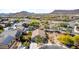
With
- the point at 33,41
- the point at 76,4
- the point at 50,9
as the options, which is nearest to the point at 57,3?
the point at 50,9

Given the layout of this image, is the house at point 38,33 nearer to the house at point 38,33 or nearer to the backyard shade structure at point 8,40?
the house at point 38,33

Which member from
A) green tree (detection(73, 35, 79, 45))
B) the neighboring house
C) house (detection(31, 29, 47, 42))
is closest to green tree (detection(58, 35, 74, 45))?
green tree (detection(73, 35, 79, 45))

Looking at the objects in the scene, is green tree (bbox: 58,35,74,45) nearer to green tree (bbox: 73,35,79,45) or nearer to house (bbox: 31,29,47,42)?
green tree (bbox: 73,35,79,45)

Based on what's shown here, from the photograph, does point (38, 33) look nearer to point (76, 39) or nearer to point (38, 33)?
point (38, 33)

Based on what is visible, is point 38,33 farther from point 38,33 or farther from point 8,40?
point 8,40

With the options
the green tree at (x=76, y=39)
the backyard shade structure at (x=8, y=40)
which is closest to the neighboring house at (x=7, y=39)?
the backyard shade structure at (x=8, y=40)

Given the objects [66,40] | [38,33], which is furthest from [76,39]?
[38,33]

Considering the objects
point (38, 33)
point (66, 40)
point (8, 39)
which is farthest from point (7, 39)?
point (66, 40)

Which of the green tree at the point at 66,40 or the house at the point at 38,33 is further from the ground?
the house at the point at 38,33
